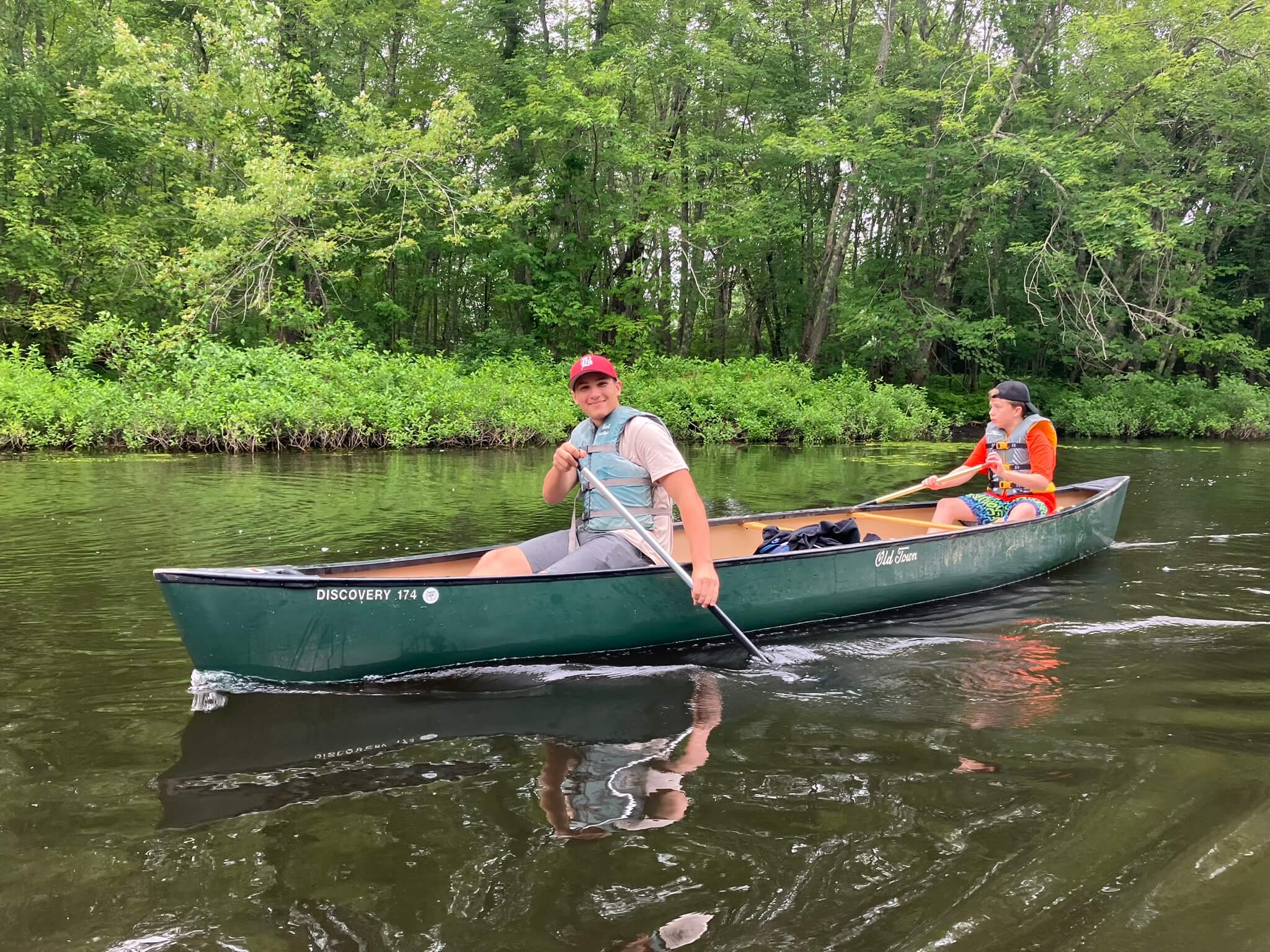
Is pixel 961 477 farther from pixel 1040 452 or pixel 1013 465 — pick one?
pixel 1040 452

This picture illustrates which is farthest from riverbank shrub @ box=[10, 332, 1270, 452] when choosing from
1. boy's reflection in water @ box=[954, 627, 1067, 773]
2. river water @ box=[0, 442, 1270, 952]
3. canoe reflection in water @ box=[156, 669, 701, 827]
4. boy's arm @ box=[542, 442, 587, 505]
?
boy's reflection in water @ box=[954, 627, 1067, 773]

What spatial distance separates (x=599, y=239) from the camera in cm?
2264

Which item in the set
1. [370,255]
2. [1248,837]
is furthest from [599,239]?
[1248,837]

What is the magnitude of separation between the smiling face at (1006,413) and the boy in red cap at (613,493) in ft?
10.5

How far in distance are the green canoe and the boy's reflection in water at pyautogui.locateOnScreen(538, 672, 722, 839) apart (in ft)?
2.81

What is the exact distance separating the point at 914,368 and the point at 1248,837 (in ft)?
70.3

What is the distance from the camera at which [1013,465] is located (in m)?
6.50

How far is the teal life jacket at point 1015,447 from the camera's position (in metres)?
6.30

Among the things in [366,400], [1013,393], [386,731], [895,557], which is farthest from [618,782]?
[366,400]

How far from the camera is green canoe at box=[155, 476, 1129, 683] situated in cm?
357

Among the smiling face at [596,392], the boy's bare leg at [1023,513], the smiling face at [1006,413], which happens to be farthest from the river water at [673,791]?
the smiling face at [1006,413]

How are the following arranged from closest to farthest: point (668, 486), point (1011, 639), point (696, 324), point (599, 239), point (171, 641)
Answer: point (668, 486) → point (171, 641) → point (1011, 639) → point (599, 239) → point (696, 324)

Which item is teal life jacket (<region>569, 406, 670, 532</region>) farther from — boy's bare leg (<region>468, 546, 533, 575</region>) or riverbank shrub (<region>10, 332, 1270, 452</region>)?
riverbank shrub (<region>10, 332, 1270, 452</region>)

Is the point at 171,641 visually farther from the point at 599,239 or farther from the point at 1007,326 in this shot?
the point at 1007,326
